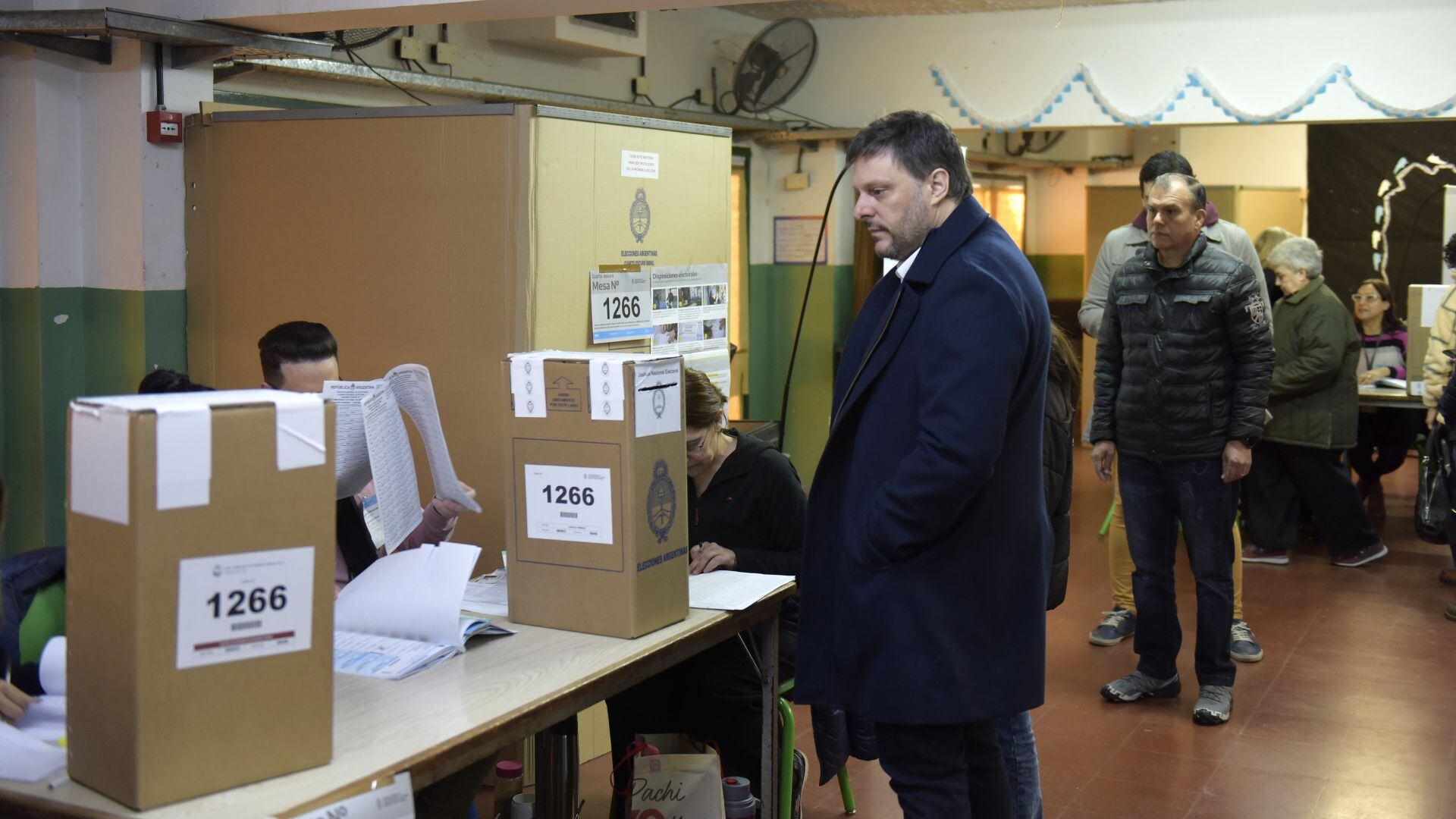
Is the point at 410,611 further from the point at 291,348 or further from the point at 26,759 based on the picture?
the point at 291,348

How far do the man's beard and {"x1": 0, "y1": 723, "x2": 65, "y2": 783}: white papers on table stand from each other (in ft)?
4.69

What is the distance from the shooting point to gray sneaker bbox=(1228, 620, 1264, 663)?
465cm

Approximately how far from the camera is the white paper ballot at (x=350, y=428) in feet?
7.25

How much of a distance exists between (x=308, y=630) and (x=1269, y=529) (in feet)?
18.5

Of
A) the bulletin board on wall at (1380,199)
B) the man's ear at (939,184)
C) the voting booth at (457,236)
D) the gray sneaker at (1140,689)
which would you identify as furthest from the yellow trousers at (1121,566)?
the bulletin board on wall at (1380,199)

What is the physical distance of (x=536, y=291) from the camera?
332 cm

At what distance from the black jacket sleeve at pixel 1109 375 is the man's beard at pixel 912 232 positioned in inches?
79.4

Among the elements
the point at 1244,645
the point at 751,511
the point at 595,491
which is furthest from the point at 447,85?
the point at 1244,645

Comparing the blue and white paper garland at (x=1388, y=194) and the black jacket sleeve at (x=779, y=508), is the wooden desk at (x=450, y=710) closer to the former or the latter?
the black jacket sleeve at (x=779, y=508)

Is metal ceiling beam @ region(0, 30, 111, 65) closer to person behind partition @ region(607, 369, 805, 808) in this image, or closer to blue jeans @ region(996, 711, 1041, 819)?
person behind partition @ region(607, 369, 805, 808)

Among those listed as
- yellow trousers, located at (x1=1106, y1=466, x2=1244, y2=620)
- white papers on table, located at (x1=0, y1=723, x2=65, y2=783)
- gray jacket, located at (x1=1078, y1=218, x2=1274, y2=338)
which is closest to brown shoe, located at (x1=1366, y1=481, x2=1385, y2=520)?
yellow trousers, located at (x1=1106, y1=466, x2=1244, y2=620)

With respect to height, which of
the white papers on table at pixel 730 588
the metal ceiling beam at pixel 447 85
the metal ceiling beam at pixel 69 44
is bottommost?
the white papers on table at pixel 730 588

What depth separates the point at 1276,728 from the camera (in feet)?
13.1

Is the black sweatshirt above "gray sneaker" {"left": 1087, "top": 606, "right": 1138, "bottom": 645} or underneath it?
above
